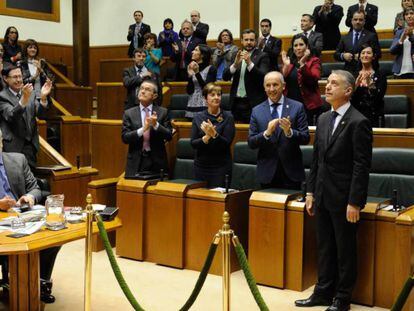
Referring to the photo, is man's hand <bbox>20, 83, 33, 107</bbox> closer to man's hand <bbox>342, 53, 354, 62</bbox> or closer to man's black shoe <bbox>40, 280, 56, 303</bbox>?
man's black shoe <bbox>40, 280, 56, 303</bbox>

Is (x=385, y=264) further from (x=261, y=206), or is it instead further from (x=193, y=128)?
(x=193, y=128)

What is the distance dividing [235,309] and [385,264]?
2.96ft

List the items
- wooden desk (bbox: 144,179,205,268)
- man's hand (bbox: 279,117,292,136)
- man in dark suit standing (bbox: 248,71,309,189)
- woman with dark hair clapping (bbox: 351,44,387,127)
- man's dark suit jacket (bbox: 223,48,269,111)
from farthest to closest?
man's dark suit jacket (bbox: 223,48,269,111)
woman with dark hair clapping (bbox: 351,44,387,127)
wooden desk (bbox: 144,179,205,268)
man in dark suit standing (bbox: 248,71,309,189)
man's hand (bbox: 279,117,292,136)

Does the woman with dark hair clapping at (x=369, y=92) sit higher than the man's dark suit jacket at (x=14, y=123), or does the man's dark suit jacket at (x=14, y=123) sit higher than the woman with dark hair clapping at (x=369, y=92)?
the woman with dark hair clapping at (x=369, y=92)

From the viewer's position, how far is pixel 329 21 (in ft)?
26.2

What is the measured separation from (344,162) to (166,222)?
4.91ft

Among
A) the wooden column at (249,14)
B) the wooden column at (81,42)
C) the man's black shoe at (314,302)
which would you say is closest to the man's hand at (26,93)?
the man's black shoe at (314,302)

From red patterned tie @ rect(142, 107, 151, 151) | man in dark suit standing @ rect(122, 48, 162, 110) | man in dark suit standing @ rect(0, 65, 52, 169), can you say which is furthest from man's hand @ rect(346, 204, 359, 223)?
man in dark suit standing @ rect(122, 48, 162, 110)

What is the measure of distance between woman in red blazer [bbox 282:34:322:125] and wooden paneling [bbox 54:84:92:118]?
175 inches

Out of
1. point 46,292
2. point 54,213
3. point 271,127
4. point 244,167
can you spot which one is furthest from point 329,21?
point 54,213

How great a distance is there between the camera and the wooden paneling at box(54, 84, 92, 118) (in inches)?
362

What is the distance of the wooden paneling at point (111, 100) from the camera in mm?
8086

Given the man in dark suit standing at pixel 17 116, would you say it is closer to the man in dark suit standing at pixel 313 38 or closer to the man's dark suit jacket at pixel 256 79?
the man's dark suit jacket at pixel 256 79

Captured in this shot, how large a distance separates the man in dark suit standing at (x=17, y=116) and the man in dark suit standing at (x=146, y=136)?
72 cm
